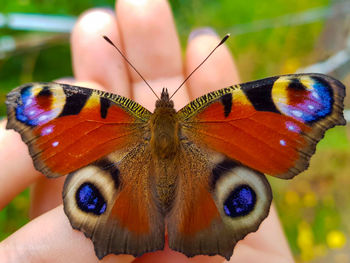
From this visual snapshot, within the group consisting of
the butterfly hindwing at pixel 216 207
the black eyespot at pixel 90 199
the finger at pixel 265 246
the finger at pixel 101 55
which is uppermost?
the finger at pixel 101 55

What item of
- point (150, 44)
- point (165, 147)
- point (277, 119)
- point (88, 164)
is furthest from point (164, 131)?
point (150, 44)

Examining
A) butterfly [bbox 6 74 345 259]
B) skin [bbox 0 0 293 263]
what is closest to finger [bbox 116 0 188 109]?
skin [bbox 0 0 293 263]

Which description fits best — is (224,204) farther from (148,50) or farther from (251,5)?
(251,5)

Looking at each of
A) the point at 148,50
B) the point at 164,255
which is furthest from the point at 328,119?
the point at 148,50

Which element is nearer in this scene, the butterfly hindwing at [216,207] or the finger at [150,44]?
the butterfly hindwing at [216,207]

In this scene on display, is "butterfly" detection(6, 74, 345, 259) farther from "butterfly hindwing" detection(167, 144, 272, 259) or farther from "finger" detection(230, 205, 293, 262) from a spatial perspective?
"finger" detection(230, 205, 293, 262)

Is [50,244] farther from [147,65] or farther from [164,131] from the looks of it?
[147,65]

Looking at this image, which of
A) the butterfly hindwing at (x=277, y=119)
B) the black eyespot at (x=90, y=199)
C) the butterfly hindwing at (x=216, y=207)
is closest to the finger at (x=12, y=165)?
the black eyespot at (x=90, y=199)

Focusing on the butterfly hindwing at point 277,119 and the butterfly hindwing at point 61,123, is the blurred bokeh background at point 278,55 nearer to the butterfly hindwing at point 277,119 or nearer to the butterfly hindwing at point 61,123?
the butterfly hindwing at point 61,123
